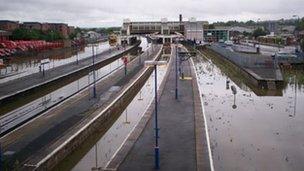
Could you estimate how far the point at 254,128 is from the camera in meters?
29.6

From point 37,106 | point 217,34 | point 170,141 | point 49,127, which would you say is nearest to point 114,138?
point 49,127

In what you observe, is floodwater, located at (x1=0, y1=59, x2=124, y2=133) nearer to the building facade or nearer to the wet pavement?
the wet pavement

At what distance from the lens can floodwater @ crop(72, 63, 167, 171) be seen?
23812mm

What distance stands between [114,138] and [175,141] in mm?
5715

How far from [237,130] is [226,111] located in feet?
20.8

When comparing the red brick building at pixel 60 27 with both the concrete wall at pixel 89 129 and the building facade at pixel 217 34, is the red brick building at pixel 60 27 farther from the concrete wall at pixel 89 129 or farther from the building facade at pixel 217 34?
the concrete wall at pixel 89 129

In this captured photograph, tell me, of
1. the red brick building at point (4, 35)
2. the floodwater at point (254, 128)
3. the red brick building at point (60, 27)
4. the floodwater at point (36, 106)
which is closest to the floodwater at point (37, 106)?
the floodwater at point (36, 106)

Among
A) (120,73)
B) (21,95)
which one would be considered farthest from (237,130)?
(120,73)

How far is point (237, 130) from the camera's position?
29125 millimetres

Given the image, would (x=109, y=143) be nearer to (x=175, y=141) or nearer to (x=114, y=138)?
(x=114, y=138)

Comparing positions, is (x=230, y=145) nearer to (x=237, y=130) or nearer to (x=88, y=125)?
(x=237, y=130)

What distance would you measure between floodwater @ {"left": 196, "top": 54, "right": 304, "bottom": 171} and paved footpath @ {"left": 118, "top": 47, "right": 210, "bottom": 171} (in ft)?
3.62

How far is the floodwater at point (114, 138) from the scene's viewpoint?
78.1 ft

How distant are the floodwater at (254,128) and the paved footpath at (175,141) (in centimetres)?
110
